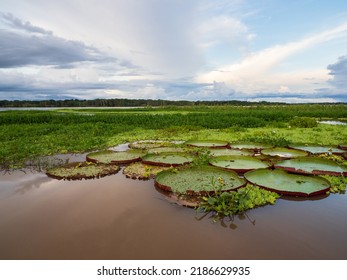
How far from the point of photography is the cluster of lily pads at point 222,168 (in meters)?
4.68

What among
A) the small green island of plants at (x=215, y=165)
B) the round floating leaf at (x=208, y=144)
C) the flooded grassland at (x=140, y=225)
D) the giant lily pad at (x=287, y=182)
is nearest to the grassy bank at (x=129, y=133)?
the small green island of plants at (x=215, y=165)

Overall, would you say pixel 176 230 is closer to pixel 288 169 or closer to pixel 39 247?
pixel 39 247

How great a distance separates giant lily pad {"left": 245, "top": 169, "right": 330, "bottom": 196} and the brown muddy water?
0.18 metres

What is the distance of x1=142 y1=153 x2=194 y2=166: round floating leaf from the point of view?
241 inches

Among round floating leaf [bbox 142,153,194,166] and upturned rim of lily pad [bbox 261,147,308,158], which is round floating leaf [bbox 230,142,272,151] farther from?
round floating leaf [bbox 142,153,194,166]

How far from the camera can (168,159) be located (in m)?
6.55

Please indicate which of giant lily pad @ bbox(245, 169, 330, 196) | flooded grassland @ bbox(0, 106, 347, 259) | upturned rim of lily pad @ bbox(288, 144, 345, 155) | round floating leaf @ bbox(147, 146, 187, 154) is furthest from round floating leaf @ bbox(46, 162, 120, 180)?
upturned rim of lily pad @ bbox(288, 144, 345, 155)

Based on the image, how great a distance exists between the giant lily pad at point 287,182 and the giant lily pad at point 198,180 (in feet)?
1.09

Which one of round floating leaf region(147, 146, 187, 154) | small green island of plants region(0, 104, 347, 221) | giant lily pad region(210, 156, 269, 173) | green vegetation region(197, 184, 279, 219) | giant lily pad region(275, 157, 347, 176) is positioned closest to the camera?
green vegetation region(197, 184, 279, 219)

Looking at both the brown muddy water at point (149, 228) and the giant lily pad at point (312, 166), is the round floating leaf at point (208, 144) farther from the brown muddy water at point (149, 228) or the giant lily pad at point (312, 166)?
the brown muddy water at point (149, 228)

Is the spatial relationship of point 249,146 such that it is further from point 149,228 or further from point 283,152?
point 149,228

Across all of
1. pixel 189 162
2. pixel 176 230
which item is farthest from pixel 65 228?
pixel 189 162

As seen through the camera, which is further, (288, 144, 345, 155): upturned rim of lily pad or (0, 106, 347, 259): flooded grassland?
(288, 144, 345, 155): upturned rim of lily pad

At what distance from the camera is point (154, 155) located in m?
6.88
